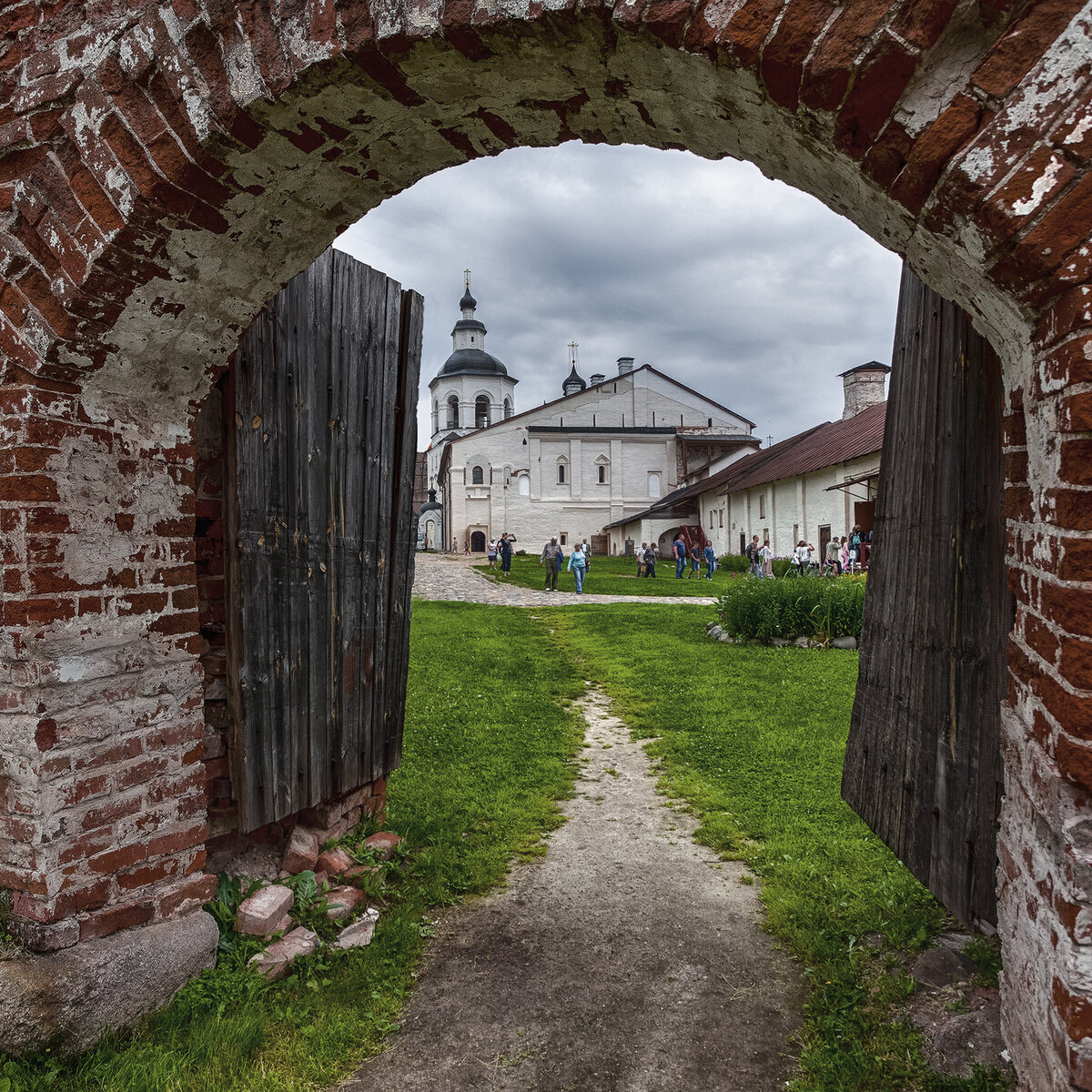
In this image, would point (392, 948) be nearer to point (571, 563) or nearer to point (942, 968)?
point (942, 968)

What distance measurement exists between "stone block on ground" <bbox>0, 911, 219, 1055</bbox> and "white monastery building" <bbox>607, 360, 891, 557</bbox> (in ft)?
51.3

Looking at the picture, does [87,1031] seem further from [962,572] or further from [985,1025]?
[962,572]

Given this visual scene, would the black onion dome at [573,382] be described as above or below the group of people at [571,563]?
above

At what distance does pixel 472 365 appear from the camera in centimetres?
5138

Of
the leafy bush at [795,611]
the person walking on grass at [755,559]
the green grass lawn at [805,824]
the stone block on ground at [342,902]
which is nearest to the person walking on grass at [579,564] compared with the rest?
the person walking on grass at [755,559]

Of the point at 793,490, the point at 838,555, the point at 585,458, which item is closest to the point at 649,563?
the point at 793,490

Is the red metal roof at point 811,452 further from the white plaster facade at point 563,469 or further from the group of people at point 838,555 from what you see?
the white plaster facade at point 563,469

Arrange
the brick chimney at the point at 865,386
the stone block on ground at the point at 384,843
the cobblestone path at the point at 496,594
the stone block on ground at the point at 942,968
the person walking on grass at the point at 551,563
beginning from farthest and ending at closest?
the brick chimney at the point at 865,386 < the person walking on grass at the point at 551,563 < the cobblestone path at the point at 496,594 < the stone block on ground at the point at 384,843 < the stone block on ground at the point at 942,968

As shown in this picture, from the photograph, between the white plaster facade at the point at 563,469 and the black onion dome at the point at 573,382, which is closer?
the white plaster facade at the point at 563,469

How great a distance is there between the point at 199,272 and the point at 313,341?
1065 millimetres

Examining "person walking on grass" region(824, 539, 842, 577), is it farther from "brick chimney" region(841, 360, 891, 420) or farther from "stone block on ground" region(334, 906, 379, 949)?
"stone block on ground" region(334, 906, 379, 949)

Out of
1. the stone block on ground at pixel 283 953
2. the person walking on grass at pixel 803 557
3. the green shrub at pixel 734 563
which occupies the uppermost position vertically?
the person walking on grass at pixel 803 557

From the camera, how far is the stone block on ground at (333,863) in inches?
139

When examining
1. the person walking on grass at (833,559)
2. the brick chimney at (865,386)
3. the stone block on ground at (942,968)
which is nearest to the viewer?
the stone block on ground at (942,968)
